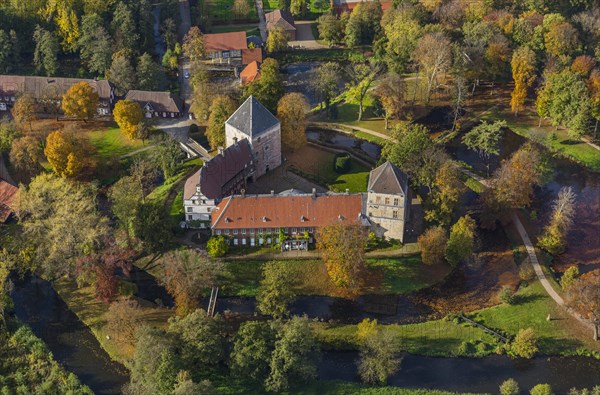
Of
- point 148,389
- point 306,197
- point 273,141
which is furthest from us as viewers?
point 273,141

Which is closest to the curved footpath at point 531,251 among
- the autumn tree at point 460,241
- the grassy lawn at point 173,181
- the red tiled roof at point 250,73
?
the autumn tree at point 460,241

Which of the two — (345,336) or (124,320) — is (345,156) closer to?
(345,336)

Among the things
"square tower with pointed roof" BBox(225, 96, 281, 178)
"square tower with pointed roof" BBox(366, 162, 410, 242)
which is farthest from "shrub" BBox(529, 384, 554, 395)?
"square tower with pointed roof" BBox(225, 96, 281, 178)

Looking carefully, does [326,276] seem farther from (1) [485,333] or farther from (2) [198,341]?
(2) [198,341]

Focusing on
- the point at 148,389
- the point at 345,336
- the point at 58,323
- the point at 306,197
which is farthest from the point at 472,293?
the point at 58,323

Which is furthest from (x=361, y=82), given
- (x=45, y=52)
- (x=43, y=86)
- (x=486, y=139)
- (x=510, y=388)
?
(x=510, y=388)

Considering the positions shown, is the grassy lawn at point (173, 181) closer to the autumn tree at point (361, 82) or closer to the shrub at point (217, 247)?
the shrub at point (217, 247)
